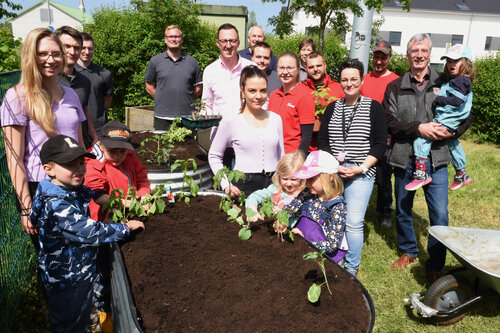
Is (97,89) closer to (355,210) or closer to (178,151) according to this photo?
(178,151)

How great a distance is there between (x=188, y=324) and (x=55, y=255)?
1.17 meters

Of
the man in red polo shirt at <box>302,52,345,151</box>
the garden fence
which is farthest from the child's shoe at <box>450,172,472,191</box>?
the garden fence

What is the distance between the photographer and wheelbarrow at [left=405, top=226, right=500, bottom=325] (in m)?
2.89

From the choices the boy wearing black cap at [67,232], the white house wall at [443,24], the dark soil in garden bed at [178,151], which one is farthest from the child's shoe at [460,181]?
the white house wall at [443,24]

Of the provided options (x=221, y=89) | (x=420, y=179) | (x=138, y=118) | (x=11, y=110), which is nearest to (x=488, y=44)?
(x=138, y=118)

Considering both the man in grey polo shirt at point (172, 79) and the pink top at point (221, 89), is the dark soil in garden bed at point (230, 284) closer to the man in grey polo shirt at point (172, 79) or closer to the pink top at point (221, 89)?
the pink top at point (221, 89)

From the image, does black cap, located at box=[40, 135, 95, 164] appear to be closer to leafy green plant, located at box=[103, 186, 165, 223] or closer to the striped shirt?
leafy green plant, located at box=[103, 186, 165, 223]

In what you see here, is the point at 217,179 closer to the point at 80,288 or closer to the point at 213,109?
the point at 80,288

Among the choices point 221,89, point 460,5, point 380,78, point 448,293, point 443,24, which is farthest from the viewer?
point 460,5

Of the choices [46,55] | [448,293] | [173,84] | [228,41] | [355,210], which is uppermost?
[228,41]

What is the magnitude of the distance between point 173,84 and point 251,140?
2.76m

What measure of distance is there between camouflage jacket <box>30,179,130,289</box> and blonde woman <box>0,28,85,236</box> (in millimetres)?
367

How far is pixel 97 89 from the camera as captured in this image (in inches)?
189

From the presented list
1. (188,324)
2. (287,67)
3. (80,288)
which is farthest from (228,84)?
(188,324)
